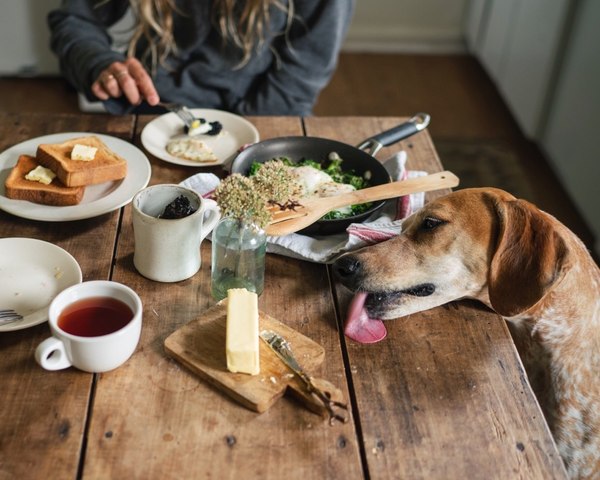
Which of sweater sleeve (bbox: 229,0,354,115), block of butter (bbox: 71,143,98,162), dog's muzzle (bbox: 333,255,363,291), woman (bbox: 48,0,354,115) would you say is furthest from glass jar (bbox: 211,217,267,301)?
sweater sleeve (bbox: 229,0,354,115)

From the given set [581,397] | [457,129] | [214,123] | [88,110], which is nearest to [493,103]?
[457,129]

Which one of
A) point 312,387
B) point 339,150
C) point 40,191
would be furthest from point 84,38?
point 312,387

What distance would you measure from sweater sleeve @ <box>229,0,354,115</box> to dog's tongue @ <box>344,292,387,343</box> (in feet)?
3.39

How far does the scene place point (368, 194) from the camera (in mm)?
1437

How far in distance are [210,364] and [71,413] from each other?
0.70 feet

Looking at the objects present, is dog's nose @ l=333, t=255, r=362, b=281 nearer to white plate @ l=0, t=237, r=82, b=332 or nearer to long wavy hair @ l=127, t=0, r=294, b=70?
white plate @ l=0, t=237, r=82, b=332

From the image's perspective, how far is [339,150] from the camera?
5.35 ft

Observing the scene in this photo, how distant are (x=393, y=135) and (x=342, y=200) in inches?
14.1

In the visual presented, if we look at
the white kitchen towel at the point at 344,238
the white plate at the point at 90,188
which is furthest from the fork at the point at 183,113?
the white kitchen towel at the point at 344,238

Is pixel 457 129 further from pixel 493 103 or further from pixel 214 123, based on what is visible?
pixel 214 123

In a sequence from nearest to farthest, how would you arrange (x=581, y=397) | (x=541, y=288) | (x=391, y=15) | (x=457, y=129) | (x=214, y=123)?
(x=541, y=288) < (x=581, y=397) < (x=214, y=123) < (x=457, y=129) < (x=391, y=15)

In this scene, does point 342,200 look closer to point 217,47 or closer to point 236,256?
point 236,256

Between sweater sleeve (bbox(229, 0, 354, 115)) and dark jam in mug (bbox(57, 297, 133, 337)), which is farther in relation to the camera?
sweater sleeve (bbox(229, 0, 354, 115))

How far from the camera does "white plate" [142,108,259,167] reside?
1637 millimetres
